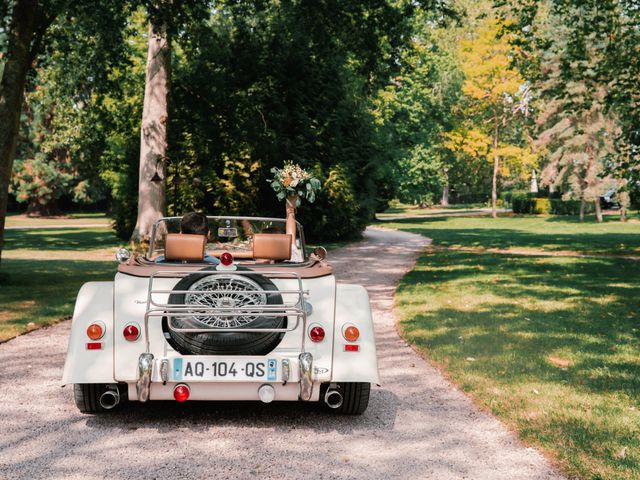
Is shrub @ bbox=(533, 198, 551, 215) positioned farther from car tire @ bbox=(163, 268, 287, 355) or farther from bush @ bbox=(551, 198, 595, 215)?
car tire @ bbox=(163, 268, 287, 355)

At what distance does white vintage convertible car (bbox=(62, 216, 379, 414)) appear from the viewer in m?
4.64

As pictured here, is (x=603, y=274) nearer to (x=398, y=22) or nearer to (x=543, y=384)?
(x=398, y=22)

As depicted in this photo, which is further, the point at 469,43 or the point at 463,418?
the point at 469,43

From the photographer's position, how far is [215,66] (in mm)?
24578

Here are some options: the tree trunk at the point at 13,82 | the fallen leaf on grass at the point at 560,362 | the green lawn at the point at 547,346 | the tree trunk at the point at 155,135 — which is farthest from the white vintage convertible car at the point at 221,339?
the tree trunk at the point at 155,135

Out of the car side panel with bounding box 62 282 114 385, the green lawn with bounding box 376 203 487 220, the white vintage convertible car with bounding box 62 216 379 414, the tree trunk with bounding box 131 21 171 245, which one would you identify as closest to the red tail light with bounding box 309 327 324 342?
the white vintage convertible car with bounding box 62 216 379 414

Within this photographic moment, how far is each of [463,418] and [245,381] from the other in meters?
1.66

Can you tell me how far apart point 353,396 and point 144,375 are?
56.3 inches

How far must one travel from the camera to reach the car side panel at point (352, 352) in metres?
4.83

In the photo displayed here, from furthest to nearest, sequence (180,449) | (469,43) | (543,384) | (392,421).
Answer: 1. (469,43)
2. (543,384)
3. (392,421)
4. (180,449)

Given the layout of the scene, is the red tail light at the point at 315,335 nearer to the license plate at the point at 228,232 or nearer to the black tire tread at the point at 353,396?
the black tire tread at the point at 353,396

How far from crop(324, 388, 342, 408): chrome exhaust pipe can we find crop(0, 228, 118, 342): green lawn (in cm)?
515

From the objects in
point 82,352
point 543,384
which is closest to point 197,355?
point 82,352

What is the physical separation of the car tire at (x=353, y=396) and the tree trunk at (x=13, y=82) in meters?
10.0
